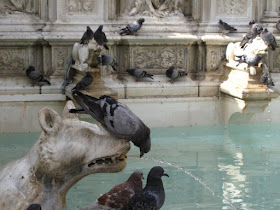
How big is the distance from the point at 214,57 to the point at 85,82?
2.25 m

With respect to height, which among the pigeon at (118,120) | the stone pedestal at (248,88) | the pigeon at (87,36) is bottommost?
the stone pedestal at (248,88)

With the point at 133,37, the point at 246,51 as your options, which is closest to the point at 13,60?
the point at 133,37

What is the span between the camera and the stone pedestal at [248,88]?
30.5 feet

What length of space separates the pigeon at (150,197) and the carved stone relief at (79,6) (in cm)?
601

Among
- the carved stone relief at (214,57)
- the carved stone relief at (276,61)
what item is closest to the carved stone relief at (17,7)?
the carved stone relief at (214,57)

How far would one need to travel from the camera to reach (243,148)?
8.59m

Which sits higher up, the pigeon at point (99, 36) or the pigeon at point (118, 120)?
the pigeon at point (99, 36)

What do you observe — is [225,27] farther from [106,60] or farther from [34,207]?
[34,207]

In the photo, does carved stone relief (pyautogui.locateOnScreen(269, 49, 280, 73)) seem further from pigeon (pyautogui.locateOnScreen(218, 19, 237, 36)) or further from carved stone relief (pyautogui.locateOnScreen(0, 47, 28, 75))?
carved stone relief (pyautogui.locateOnScreen(0, 47, 28, 75))

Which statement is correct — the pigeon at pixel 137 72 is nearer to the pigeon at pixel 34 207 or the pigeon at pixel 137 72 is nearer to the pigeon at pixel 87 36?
the pigeon at pixel 87 36

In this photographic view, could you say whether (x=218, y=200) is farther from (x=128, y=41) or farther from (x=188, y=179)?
(x=128, y=41)

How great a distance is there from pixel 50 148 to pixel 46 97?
6.56 meters

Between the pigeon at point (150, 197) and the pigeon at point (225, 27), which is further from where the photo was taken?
the pigeon at point (225, 27)

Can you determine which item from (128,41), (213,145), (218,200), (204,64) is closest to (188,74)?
(204,64)
